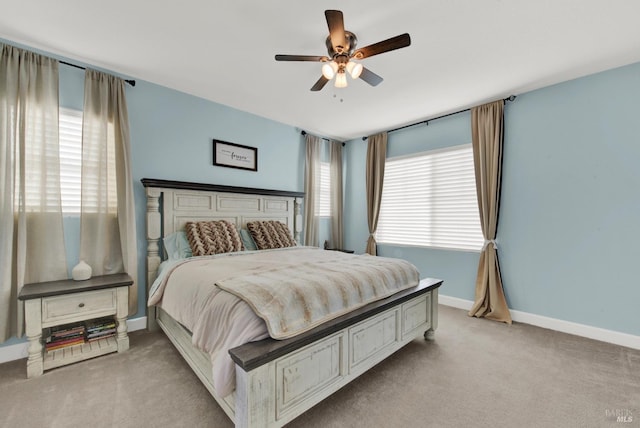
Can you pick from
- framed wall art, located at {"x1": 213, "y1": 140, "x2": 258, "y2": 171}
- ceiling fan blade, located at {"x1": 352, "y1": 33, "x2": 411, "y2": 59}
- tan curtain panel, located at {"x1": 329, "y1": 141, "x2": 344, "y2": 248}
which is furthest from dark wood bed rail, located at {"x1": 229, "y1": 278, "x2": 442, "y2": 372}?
tan curtain panel, located at {"x1": 329, "y1": 141, "x2": 344, "y2": 248}

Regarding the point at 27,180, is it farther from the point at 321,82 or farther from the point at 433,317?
the point at 433,317

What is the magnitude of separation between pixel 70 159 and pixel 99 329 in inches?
63.8

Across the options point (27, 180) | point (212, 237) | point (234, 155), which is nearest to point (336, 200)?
point (234, 155)

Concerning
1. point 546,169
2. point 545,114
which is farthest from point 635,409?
point 545,114

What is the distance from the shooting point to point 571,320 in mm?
2873

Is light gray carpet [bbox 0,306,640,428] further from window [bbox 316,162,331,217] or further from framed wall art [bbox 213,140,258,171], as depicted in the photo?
window [bbox 316,162,331,217]

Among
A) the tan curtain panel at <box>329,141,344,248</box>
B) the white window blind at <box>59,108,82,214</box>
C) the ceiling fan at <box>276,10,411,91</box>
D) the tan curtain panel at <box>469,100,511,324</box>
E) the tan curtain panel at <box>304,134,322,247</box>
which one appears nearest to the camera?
the ceiling fan at <box>276,10,411,91</box>

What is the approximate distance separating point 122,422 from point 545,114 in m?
4.71

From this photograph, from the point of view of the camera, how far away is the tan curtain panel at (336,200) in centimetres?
502

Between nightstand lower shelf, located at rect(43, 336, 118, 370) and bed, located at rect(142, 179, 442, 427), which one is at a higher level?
bed, located at rect(142, 179, 442, 427)

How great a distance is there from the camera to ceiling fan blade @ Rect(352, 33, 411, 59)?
1713 millimetres

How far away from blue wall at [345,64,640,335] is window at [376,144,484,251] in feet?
1.02

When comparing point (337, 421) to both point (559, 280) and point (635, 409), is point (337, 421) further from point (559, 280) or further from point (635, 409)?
point (559, 280)

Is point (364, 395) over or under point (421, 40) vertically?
under
